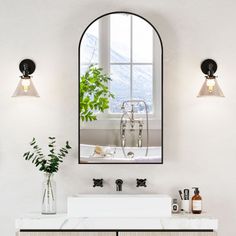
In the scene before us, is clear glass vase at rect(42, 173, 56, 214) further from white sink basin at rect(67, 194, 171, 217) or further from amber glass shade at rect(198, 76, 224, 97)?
amber glass shade at rect(198, 76, 224, 97)

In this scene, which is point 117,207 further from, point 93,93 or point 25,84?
point 25,84

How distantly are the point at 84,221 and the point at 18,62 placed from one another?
3.31 ft

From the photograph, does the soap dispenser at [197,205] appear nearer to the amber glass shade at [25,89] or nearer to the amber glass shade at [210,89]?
the amber glass shade at [210,89]

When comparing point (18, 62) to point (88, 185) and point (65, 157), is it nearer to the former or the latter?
point (65, 157)

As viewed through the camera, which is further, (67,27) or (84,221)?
(67,27)

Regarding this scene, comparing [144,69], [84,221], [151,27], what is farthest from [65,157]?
[151,27]

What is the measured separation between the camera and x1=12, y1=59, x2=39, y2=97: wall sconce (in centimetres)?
327

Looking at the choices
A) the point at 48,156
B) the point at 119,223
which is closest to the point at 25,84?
the point at 48,156

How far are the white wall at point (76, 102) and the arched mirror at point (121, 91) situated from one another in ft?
0.21

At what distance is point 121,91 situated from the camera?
3346mm

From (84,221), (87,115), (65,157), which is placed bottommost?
(84,221)

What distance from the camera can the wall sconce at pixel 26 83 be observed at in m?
3.27

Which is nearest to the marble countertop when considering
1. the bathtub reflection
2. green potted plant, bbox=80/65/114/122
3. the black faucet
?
the black faucet

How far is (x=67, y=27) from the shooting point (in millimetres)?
3381
